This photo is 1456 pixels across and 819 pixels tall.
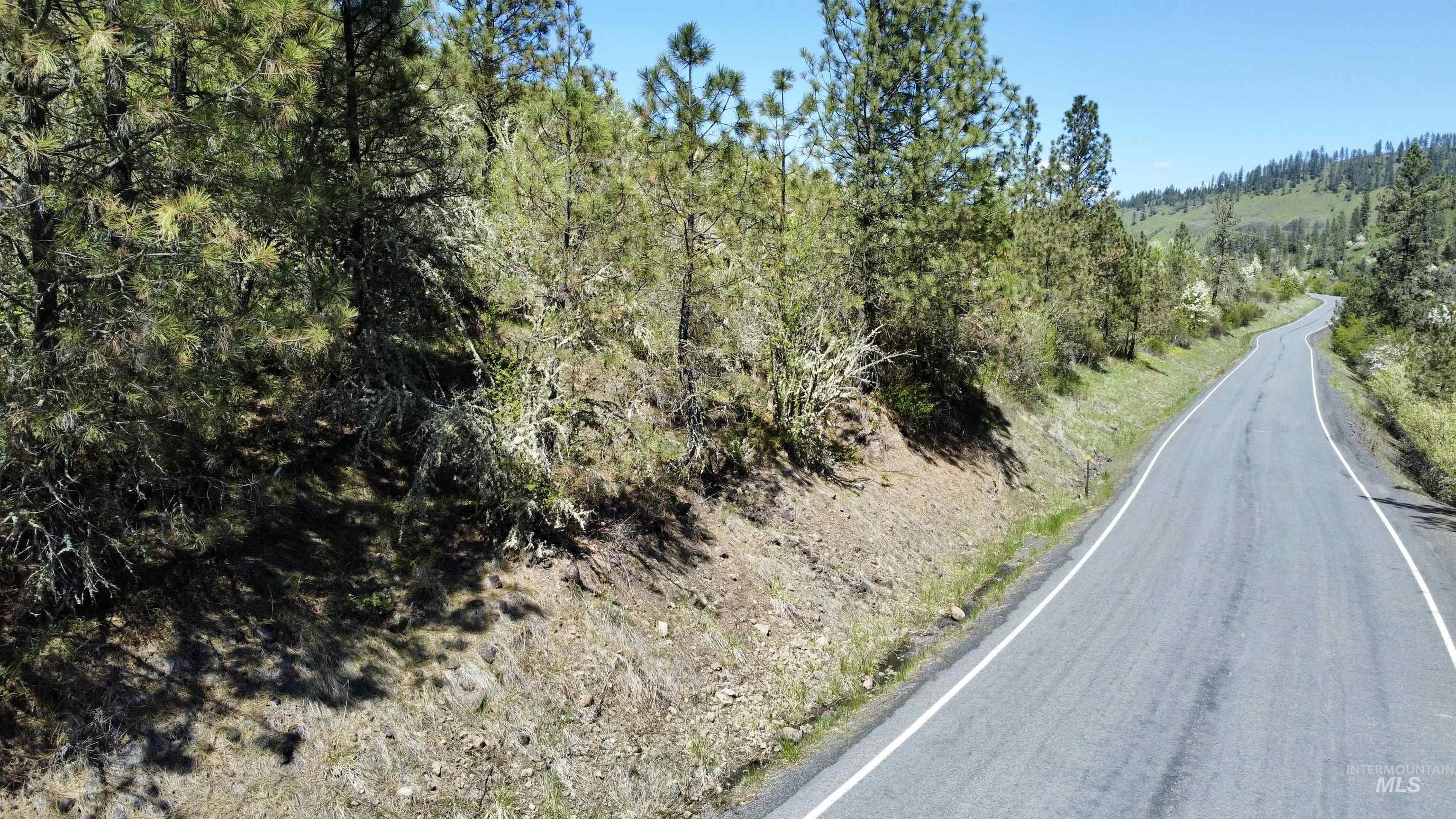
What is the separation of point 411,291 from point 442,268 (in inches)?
27.7

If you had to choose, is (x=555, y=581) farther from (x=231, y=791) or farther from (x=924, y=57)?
(x=924, y=57)

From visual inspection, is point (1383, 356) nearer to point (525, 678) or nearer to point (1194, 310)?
point (1194, 310)

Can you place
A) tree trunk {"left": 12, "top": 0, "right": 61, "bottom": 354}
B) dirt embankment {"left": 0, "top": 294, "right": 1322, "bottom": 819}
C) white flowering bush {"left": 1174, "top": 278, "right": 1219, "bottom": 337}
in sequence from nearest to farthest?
tree trunk {"left": 12, "top": 0, "right": 61, "bottom": 354}
dirt embankment {"left": 0, "top": 294, "right": 1322, "bottom": 819}
white flowering bush {"left": 1174, "top": 278, "right": 1219, "bottom": 337}

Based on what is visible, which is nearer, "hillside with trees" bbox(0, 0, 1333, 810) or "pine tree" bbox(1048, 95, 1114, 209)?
"hillside with trees" bbox(0, 0, 1333, 810)

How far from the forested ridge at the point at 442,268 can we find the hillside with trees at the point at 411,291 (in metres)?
0.05

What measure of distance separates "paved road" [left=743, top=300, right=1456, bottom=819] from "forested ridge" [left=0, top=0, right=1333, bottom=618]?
5.25 m

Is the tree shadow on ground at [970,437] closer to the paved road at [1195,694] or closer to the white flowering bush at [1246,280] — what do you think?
the paved road at [1195,694]

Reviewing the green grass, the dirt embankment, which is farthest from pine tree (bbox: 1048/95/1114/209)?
the dirt embankment

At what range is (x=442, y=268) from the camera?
34.3 ft

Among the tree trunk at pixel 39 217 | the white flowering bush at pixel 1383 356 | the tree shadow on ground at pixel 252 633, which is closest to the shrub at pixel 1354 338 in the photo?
the white flowering bush at pixel 1383 356

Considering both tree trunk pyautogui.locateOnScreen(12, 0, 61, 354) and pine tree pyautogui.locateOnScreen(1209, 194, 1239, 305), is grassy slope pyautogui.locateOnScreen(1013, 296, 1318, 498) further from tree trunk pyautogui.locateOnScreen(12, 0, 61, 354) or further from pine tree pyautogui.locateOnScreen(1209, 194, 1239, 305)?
tree trunk pyautogui.locateOnScreen(12, 0, 61, 354)

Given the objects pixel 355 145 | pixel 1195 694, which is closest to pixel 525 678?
pixel 355 145

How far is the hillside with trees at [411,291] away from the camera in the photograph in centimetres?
546

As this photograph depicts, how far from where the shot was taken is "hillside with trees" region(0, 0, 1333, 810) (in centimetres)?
546
